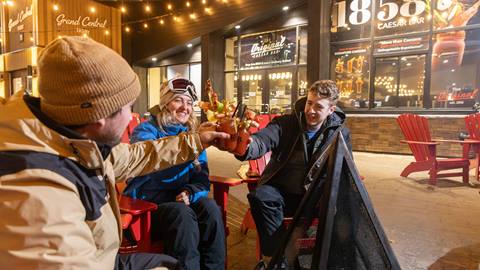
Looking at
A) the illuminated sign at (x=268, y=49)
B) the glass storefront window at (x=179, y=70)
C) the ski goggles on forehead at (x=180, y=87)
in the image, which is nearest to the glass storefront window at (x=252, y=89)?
the illuminated sign at (x=268, y=49)

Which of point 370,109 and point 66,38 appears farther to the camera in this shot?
point 370,109

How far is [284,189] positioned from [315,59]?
7.24m

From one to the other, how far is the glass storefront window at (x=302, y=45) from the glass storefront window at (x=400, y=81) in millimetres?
2226

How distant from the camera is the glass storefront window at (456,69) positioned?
24.1 feet

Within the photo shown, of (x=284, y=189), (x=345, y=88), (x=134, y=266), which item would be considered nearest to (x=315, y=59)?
(x=345, y=88)

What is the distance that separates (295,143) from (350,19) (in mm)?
7538

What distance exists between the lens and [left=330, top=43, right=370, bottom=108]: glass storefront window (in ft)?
28.4

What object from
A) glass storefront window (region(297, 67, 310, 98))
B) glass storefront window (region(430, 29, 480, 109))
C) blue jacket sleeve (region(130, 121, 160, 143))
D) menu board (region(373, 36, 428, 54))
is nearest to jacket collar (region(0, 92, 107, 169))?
blue jacket sleeve (region(130, 121, 160, 143))

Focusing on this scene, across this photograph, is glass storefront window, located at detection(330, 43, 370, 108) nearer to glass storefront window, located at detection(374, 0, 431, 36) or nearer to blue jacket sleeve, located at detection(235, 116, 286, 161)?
glass storefront window, located at detection(374, 0, 431, 36)

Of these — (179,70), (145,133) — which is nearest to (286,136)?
(145,133)

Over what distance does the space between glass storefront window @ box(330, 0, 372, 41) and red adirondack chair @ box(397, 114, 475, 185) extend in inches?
153

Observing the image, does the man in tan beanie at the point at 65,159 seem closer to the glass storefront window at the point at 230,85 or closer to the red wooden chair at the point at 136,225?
the red wooden chair at the point at 136,225

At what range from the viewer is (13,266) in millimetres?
747

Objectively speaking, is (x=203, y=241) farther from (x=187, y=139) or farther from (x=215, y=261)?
(x=187, y=139)
